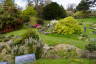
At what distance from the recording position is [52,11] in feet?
73.4

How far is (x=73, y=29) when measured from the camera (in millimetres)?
12477

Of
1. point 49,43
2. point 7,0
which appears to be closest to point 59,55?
point 49,43

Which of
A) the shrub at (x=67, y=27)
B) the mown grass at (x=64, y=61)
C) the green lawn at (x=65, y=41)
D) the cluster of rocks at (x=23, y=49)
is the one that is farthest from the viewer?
the shrub at (x=67, y=27)

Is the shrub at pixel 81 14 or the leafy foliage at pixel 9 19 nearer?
the leafy foliage at pixel 9 19

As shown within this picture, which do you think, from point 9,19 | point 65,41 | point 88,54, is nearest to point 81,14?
point 9,19

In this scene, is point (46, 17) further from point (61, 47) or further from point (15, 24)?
point (61, 47)

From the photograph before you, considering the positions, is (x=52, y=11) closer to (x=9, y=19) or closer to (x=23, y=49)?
(x=9, y=19)

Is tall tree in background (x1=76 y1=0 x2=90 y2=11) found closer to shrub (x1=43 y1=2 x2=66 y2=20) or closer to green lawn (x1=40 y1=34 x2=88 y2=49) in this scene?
shrub (x1=43 y1=2 x2=66 y2=20)

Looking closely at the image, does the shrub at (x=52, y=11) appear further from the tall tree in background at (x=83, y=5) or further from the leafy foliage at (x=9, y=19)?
the leafy foliage at (x=9, y=19)

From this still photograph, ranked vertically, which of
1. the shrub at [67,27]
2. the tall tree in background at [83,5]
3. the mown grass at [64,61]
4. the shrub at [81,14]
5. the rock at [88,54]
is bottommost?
the mown grass at [64,61]

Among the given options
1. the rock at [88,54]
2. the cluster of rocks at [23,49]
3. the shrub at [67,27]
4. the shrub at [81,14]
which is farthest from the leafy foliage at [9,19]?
the shrub at [81,14]

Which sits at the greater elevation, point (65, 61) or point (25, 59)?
point (25, 59)

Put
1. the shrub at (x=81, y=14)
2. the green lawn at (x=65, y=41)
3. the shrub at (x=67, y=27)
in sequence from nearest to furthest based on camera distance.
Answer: the green lawn at (x=65, y=41), the shrub at (x=67, y=27), the shrub at (x=81, y=14)

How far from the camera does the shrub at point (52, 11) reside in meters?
22.3
